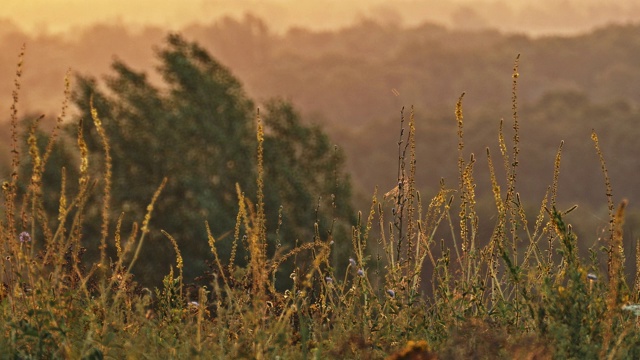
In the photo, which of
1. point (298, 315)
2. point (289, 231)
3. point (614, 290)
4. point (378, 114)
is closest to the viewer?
point (614, 290)

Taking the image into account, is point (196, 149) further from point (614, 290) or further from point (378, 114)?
point (378, 114)

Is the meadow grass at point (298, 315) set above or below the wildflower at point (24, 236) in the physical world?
below

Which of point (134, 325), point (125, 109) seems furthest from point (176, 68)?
point (134, 325)

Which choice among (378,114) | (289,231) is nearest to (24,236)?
(289,231)

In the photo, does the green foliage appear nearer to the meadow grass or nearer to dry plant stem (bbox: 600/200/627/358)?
the meadow grass

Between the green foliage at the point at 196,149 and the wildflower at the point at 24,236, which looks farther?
the green foliage at the point at 196,149

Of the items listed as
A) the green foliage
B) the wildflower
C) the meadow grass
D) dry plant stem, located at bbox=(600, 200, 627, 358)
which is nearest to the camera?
dry plant stem, located at bbox=(600, 200, 627, 358)

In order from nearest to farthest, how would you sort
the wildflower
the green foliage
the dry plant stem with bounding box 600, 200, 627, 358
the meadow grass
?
the dry plant stem with bounding box 600, 200, 627, 358, the meadow grass, the wildflower, the green foliage

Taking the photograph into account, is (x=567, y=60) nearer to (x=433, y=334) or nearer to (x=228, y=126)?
(x=228, y=126)

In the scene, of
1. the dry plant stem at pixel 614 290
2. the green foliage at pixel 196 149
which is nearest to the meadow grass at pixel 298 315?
the dry plant stem at pixel 614 290

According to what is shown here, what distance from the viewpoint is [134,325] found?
4816mm

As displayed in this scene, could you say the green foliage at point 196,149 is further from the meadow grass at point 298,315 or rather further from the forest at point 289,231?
the meadow grass at point 298,315

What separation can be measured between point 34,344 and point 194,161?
21.3m

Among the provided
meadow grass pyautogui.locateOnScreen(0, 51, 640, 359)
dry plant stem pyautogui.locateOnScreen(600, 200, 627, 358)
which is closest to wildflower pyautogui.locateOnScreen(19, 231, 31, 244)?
meadow grass pyautogui.locateOnScreen(0, 51, 640, 359)
